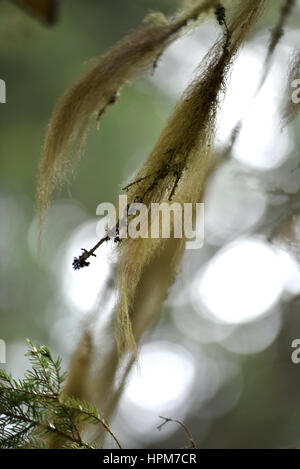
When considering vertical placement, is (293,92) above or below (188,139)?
above

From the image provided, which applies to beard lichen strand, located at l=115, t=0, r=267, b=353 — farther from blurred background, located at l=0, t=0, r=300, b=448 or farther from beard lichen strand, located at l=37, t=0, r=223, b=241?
blurred background, located at l=0, t=0, r=300, b=448

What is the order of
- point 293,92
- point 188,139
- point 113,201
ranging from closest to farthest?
1. point 188,139
2. point 293,92
3. point 113,201

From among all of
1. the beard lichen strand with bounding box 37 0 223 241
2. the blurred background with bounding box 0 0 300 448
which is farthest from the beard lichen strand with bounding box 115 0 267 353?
the blurred background with bounding box 0 0 300 448

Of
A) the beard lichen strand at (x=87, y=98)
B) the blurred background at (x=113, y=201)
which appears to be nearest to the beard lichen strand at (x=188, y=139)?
the beard lichen strand at (x=87, y=98)

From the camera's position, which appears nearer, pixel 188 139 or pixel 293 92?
pixel 188 139

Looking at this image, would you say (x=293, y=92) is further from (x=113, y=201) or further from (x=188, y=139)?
(x=113, y=201)

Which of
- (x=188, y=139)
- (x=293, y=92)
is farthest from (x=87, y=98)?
(x=293, y=92)

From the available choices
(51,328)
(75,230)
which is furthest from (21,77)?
(51,328)

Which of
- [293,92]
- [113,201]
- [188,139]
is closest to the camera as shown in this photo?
[188,139]

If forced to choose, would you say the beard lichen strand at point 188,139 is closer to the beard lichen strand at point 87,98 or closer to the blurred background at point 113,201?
the beard lichen strand at point 87,98
